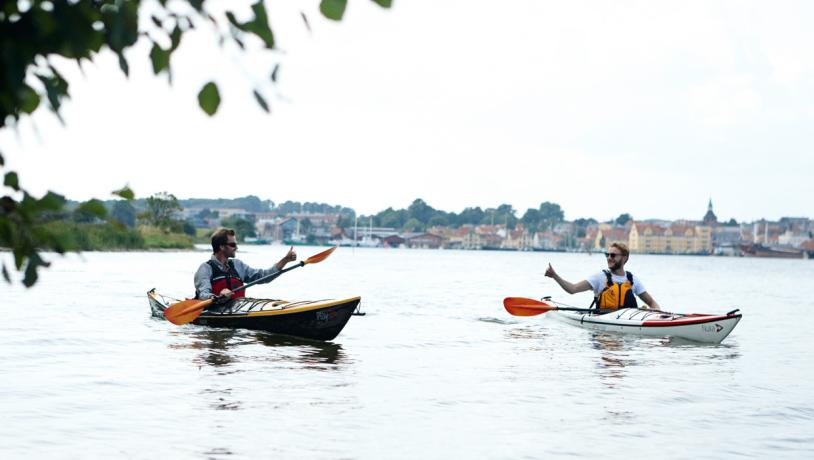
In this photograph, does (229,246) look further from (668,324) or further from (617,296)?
(668,324)

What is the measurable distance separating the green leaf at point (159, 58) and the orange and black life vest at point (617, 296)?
Result: 14.4 meters

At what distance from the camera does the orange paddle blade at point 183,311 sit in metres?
14.4

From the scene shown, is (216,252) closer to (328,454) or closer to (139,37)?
(328,454)

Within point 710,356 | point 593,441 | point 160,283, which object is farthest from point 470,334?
point 160,283

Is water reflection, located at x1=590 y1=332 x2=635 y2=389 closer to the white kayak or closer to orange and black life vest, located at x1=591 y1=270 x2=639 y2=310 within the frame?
the white kayak

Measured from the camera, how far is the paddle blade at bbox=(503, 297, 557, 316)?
60.1 ft

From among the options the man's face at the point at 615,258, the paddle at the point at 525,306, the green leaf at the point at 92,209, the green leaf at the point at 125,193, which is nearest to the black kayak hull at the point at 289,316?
the man's face at the point at 615,258

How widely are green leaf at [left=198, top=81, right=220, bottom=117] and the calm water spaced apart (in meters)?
5.13

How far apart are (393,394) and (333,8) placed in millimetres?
8380

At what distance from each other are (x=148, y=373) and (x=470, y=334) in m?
8.44

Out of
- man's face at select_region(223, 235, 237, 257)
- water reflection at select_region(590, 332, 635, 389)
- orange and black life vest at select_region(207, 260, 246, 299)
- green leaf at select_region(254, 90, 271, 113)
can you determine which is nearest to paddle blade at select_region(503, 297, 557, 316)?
water reflection at select_region(590, 332, 635, 389)

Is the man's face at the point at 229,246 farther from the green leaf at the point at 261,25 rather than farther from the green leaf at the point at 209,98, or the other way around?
the green leaf at the point at 261,25

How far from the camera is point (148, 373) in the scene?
39.6ft

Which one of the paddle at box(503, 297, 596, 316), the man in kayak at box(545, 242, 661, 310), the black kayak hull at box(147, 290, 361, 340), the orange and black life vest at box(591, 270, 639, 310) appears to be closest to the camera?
the black kayak hull at box(147, 290, 361, 340)
